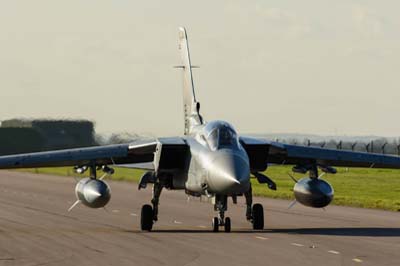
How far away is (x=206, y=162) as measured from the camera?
23156mm

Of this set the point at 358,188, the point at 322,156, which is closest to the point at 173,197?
the point at 358,188

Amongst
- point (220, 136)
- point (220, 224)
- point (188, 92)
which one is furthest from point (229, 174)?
point (188, 92)

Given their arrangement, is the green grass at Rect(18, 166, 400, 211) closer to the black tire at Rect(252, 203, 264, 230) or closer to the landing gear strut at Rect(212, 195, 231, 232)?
the black tire at Rect(252, 203, 264, 230)

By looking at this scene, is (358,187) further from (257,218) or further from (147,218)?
(147,218)

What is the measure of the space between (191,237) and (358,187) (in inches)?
1126

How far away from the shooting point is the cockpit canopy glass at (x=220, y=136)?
76.8ft

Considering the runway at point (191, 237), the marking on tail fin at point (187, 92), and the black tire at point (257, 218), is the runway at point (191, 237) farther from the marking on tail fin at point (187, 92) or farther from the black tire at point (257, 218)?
the marking on tail fin at point (187, 92)

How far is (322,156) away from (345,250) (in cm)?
715

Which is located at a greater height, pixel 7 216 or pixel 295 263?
pixel 7 216

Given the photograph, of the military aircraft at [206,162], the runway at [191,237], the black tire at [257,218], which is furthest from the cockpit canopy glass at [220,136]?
the black tire at [257,218]

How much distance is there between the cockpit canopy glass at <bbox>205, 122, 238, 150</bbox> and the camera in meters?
23.4

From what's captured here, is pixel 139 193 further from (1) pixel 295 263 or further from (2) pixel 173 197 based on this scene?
(1) pixel 295 263

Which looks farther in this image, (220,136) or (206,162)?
(220,136)

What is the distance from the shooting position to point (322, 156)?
26500 millimetres
